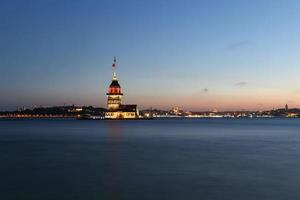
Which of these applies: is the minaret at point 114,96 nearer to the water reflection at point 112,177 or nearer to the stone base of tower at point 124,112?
the stone base of tower at point 124,112

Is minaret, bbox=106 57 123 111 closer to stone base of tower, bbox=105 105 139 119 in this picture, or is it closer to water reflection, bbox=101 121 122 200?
stone base of tower, bbox=105 105 139 119

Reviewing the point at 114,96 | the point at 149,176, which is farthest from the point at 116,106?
the point at 149,176

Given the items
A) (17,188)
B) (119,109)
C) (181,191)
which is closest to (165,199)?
(181,191)

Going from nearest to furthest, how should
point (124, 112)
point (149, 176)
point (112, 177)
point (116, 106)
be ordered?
1. point (112, 177)
2. point (149, 176)
3. point (124, 112)
4. point (116, 106)

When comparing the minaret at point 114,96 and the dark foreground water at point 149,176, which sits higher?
the minaret at point 114,96

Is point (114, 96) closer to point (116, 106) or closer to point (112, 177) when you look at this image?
point (116, 106)

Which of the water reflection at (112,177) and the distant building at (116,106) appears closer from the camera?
the water reflection at (112,177)

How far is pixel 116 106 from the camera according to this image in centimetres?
18088

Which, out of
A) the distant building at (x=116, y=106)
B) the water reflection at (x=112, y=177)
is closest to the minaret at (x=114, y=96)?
the distant building at (x=116, y=106)

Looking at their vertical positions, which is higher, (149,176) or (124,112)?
(124,112)

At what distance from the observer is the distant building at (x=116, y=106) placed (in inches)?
6983

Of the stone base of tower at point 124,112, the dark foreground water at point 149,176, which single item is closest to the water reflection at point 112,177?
the dark foreground water at point 149,176

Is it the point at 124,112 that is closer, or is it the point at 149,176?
the point at 149,176

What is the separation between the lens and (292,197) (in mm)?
18609
